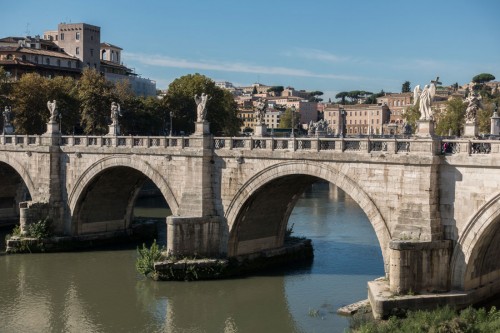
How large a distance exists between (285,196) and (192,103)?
1444 inches

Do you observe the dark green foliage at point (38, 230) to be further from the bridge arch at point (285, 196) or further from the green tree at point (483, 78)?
the green tree at point (483, 78)

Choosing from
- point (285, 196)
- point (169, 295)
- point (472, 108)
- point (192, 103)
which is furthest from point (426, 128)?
point (192, 103)

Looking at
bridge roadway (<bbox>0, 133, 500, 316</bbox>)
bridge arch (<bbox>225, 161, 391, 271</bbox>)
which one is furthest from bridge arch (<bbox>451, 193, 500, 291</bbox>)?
bridge arch (<bbox>225, 161, 391, 271</bbox>)

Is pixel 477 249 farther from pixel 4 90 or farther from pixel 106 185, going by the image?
pixel 4 90

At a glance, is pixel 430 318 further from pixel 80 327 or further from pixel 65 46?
pixel 65 46

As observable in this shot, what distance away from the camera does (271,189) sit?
26.4 m

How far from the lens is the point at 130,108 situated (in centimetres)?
5756

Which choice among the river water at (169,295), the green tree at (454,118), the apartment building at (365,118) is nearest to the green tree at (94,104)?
the river water at (169,295)

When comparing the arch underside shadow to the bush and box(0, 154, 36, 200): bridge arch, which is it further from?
the bush

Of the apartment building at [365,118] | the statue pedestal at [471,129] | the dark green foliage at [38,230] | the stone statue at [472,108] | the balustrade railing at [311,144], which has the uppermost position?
the apartment building at [365,118]

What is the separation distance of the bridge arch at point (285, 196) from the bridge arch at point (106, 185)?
194 inches

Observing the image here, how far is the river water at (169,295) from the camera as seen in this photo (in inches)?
856

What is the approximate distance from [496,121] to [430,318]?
1142 centimetres


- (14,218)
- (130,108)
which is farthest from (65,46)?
(14,218)
